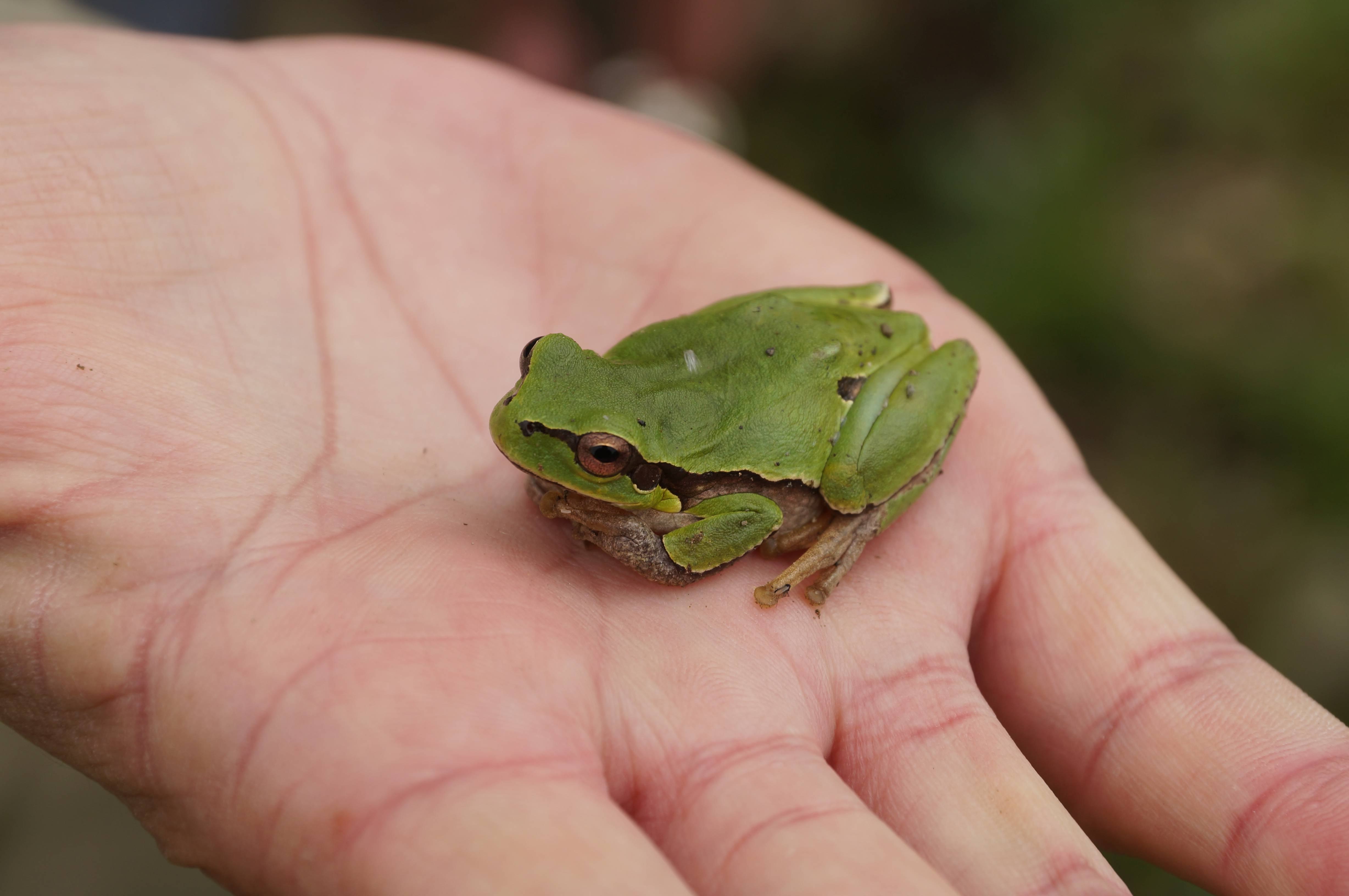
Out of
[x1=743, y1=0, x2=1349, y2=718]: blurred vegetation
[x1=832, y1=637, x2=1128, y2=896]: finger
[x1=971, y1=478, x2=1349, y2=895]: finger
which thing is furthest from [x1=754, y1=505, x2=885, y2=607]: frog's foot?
[x1=743, y1=0, x2=1349, y2=718]: blurred vegetation

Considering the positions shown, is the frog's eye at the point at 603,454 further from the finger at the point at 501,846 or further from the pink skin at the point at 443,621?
the finger at the point at 501,846

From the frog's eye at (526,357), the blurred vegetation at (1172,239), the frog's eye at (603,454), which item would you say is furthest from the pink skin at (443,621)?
the blurred vegetation at (1172,239)

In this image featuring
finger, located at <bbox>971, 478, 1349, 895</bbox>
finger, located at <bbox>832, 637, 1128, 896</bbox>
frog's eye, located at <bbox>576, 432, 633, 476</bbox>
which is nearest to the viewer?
finger, located at <bbox>832, 637, 1128, 896</bbox>

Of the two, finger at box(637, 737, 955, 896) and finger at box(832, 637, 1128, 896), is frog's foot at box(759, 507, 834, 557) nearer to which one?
finger at box(832, 637, 1128, 896)

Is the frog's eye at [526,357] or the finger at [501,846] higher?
the frog's eye at [526,357]

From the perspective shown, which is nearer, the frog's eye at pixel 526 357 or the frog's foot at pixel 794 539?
the frog's eye at pixel 526 357

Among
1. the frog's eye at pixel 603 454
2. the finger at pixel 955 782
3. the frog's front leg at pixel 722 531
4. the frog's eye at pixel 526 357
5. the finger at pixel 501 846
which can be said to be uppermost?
the frog's eye at pixel 526 357

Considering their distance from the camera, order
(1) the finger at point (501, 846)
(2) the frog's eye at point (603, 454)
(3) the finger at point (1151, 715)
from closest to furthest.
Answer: (1) the finger at point (501, 846) → (3) the finger at point (1151, 715) → (2) the frog's eye at point (603, 454)
